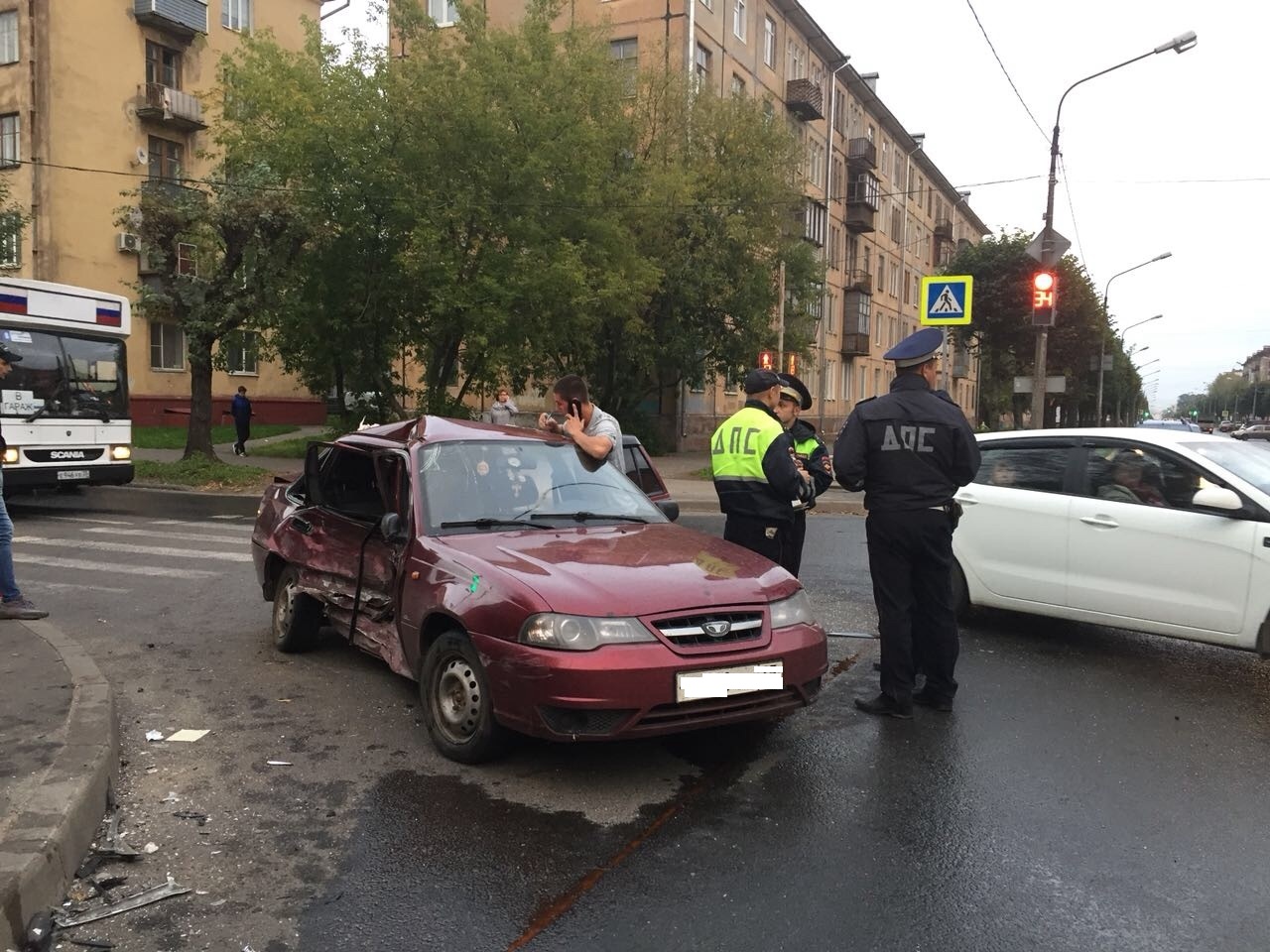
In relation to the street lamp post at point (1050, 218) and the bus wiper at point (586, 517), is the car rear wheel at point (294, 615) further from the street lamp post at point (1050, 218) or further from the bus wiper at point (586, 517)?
the street lamp post at point (1050, 218)

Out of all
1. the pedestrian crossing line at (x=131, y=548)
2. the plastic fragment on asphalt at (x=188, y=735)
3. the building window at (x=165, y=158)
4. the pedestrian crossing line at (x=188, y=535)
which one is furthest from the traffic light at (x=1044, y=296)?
the building window at (x=165, y=158)

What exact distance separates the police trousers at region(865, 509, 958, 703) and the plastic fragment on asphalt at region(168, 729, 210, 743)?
343cm

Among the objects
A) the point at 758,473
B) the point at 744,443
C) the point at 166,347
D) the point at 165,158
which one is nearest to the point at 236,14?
the point at 165,158

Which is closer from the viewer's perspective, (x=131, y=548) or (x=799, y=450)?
(x=799, y=450)

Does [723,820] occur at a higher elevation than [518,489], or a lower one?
lower

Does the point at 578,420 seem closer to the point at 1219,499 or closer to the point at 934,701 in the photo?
the point at 934,701

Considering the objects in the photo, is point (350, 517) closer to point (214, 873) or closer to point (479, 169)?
point (214, 873)

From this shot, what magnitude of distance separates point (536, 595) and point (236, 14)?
3817 centimetres

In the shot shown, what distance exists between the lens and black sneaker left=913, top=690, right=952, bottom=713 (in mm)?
5219

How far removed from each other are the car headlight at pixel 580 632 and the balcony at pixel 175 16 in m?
34.4

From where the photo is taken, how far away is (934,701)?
5.26 metres

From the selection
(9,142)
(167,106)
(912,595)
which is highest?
(167,106)

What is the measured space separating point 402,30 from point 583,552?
22.3 metres

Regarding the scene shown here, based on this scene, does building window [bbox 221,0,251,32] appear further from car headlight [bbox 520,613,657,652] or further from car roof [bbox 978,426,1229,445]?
car headlight [bbox 520,613,657,652]
